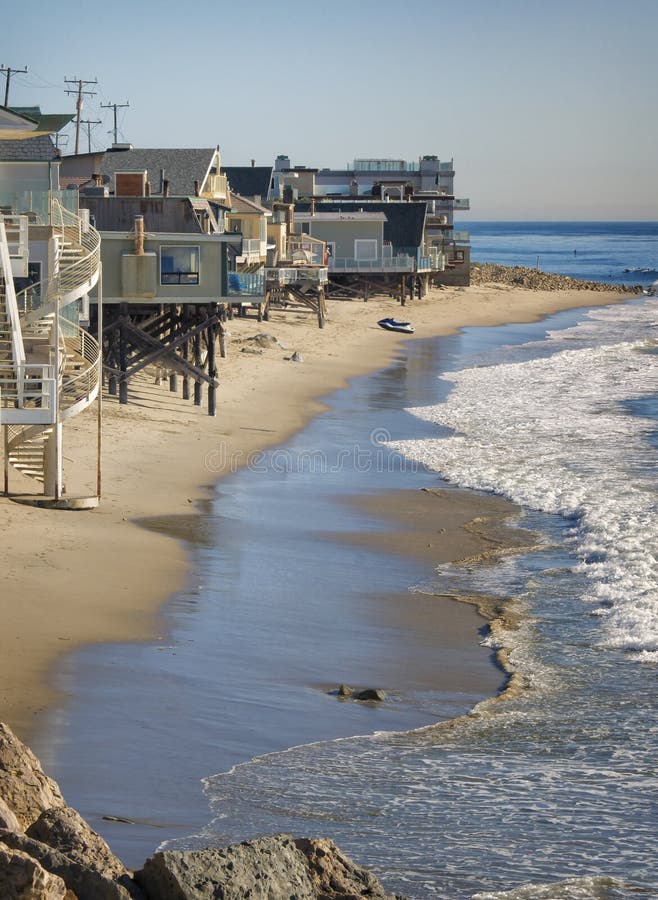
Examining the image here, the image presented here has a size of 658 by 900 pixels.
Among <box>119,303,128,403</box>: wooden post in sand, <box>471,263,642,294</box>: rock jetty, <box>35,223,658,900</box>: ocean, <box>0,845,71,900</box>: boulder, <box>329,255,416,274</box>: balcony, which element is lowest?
<box>35,223,658,900</box>: ocean

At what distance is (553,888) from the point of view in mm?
8969

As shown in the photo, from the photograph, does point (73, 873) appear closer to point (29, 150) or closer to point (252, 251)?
point (29, 150)

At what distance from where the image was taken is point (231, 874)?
697 cm

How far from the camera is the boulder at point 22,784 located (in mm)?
7688

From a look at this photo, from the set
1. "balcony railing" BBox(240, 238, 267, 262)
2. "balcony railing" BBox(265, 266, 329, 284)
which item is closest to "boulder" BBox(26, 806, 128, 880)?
"balcony railing" BBox(240, 238, 267, 262)

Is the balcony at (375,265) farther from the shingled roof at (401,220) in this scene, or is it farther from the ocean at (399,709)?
the ocean at (399,709)

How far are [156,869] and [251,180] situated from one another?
63.3 metres

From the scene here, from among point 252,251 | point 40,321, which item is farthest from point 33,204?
point 252,251

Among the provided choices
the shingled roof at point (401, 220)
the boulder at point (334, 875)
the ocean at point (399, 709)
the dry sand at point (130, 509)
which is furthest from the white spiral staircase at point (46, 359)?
the shingled roof at point (401, 220)

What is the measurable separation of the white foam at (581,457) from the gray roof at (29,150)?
10297 millimetres

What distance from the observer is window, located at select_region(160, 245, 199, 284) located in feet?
106

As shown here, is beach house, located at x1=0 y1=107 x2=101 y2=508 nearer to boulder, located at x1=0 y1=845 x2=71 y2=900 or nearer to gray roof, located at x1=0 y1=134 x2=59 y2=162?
gray roof, located at x1=0 y1=134 x2=59 y2=162

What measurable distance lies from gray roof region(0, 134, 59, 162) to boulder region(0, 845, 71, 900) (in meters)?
22.9

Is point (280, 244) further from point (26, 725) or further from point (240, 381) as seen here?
point (26, 725)
